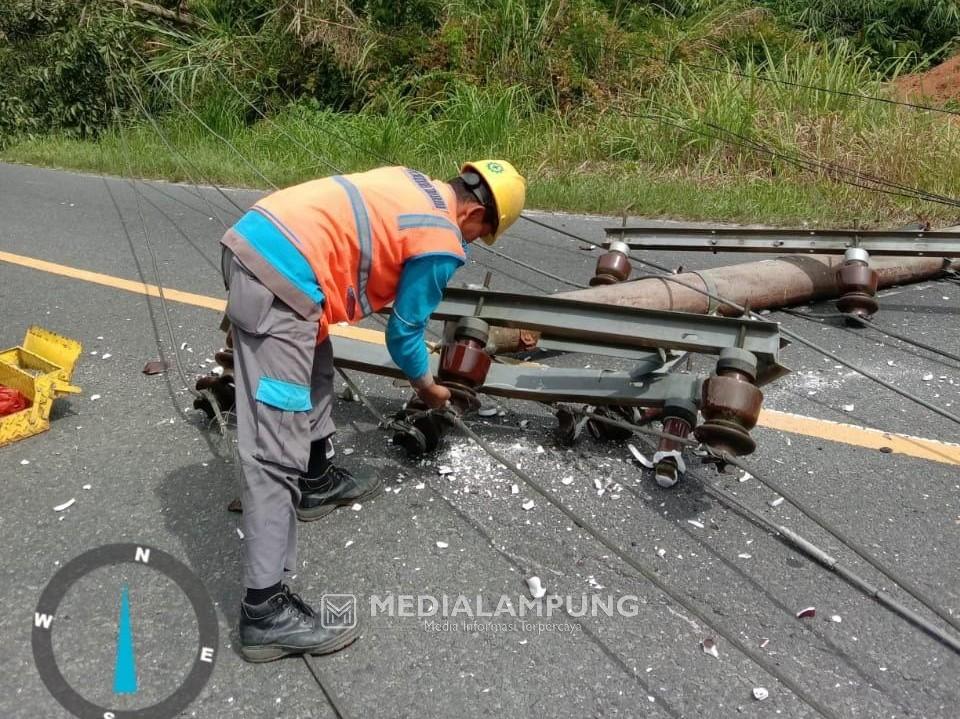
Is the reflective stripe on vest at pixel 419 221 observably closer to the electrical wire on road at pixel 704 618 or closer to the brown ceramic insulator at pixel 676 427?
the electrical wire on road at pixel 704 618

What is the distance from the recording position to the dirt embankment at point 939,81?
11617 millimetres

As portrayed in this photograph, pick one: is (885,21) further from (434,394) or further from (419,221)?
(419,221)

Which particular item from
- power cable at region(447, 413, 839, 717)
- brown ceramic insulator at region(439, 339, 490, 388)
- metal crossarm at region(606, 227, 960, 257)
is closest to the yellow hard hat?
brown ceramic insulator at region(439, 339, 490, 388)

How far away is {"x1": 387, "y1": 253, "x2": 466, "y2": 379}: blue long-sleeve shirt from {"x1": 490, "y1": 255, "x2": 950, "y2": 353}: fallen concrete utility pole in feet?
4.09

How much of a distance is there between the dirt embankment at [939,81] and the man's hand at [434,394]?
10330 mm

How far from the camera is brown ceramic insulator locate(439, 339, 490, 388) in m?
3.22

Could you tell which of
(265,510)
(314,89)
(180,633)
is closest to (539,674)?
(265,510)

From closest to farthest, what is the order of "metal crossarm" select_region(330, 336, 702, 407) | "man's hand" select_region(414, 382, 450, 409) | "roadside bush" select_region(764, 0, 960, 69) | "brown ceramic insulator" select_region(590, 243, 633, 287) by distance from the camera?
"man's hand" select_region(414, 382, 450, 409) → "metal crossarm" select_region(330, 336, 702, 407) → "brown ceramic insulator" select_region(590, 243, 633, 287) → "roadside bush" select_region(764, 0, 960, 69)

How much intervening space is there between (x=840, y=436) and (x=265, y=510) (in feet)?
8.25

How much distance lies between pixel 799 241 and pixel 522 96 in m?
6.22

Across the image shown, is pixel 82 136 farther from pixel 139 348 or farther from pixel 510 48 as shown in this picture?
pixel 139 348

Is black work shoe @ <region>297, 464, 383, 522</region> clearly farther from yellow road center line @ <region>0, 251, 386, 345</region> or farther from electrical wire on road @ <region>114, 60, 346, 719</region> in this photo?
yellow road center line @ <region>0, 251, 386, 345</region>

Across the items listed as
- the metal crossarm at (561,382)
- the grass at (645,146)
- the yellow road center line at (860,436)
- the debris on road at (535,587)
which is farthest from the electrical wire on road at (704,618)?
the grass at (645,146)

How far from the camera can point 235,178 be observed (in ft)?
29.2
